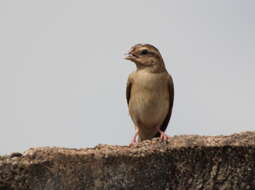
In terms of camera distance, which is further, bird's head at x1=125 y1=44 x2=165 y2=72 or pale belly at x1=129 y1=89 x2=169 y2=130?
bird's head at x1=125 y1=44 x2=165 y2=72

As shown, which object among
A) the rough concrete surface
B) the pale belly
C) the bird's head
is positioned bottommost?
the rough concrete surface

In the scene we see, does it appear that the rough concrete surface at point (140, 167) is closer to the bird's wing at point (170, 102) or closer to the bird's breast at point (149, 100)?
the bird's breast at point (149, 100)

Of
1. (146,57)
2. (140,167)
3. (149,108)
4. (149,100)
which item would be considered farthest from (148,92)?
(140,167)

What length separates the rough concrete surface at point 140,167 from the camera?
4.80 m

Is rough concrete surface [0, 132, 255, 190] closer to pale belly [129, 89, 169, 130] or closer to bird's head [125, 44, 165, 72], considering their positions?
pale belly [129, 89, 169, 130]

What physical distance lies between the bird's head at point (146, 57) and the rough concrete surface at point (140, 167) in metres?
5.96

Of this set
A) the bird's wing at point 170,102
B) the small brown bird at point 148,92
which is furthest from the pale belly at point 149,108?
the bird's wing at point 170,102

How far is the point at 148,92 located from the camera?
10.7 metres

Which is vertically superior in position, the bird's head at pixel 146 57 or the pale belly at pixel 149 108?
the bird's head at pixel 146 57

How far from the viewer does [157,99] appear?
10703 millimetres

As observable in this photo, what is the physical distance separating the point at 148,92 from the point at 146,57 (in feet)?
2.37

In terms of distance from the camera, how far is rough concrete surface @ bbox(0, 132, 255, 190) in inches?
189

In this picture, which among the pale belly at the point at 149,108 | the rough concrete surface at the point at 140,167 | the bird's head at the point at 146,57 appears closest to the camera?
the rough concrete surface at the point at 140,167

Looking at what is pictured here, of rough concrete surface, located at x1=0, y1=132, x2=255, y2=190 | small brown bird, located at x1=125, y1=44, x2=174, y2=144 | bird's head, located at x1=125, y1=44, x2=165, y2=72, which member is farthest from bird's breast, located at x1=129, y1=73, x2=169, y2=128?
rough concrete surface, located at x1=0, y1=132, x2=255, y2=190
